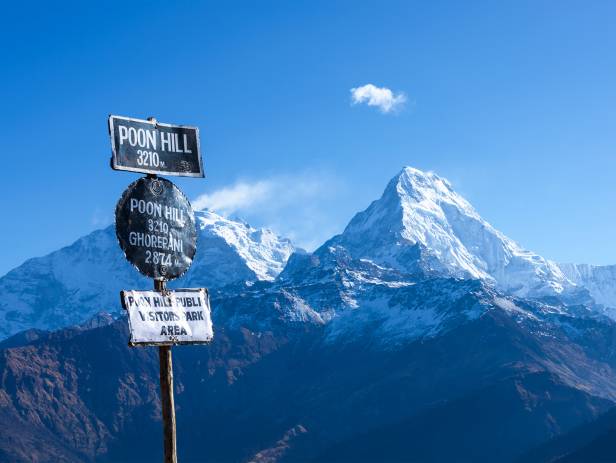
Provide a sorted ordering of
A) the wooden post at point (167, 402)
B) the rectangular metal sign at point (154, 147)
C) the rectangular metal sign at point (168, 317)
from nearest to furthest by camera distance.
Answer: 1. the rectangular metal sign at point (168, 317)
2. the rectangular metal sign at point (154, 147)
3. the wooden post at point (167, 402)

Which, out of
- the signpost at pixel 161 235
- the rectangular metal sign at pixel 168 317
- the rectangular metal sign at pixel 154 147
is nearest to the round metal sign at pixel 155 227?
the signpost at pixel 161 235

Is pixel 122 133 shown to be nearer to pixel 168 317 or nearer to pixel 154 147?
pixel 154 147

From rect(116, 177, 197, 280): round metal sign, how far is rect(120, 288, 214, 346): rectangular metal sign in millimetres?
528

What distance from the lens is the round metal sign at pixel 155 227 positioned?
63.4 ft

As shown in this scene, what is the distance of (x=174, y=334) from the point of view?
758 inches

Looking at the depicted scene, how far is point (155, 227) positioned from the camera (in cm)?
1961

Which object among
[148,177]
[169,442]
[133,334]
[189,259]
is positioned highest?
[148,177]

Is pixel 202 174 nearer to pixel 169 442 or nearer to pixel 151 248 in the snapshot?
pixel 151 248

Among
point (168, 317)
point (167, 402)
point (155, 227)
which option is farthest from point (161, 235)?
point (167, 402)

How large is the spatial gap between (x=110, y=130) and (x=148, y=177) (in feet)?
4.07

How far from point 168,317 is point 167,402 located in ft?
5.32

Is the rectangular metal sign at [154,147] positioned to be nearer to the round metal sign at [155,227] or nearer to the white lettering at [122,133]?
the white lettering at [122,133]

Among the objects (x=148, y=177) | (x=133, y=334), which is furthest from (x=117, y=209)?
(x=133, y=334)

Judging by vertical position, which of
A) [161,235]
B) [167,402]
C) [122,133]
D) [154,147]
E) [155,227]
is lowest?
[167,402]
